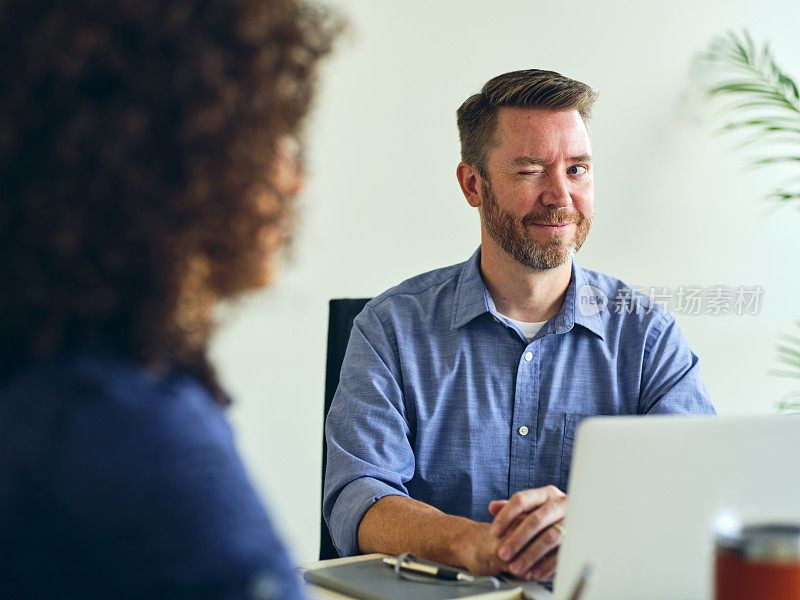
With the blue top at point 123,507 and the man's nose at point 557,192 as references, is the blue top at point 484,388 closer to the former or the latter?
the man's nose at point 557,192

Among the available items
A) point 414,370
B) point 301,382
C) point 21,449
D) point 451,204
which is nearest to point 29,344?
point 21,449

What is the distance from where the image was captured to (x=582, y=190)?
6.01ft

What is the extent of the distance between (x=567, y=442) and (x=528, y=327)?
253 millimetres

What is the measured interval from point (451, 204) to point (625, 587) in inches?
74.8

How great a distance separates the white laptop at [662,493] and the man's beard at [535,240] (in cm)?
92

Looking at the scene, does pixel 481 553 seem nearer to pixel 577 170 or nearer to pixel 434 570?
pixel 434 570

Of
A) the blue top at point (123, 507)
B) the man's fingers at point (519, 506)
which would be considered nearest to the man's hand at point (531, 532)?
the man's fingers at point (519, 506)

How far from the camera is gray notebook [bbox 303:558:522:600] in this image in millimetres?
1071

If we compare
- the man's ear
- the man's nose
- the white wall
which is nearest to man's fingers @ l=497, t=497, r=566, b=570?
the man's nose

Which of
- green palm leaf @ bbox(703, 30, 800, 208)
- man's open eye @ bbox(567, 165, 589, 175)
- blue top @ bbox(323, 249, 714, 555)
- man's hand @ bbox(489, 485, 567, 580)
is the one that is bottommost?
man's hand @ bbox(489, 485, 567, 580)

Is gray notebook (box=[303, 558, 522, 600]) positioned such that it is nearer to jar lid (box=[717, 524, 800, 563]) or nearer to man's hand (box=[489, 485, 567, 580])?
man's hand (box=[489, 485, 567, 580])

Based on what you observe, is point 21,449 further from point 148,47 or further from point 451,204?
point 451,204

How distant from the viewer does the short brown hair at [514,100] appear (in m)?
1.84

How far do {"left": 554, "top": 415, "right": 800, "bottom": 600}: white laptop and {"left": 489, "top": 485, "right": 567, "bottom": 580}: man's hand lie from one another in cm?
26
